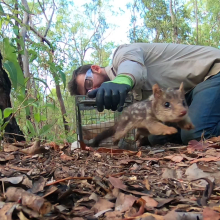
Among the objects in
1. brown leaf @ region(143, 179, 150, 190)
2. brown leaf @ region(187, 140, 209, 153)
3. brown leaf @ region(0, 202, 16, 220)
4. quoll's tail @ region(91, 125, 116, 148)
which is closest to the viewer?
brown leaf @ region(0, 202, 16, 220)

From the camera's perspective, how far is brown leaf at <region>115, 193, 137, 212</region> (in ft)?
4.11

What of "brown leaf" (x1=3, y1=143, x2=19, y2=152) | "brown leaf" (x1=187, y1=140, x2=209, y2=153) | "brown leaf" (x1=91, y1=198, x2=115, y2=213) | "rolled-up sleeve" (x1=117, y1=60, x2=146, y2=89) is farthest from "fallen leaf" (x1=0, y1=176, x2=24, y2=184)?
"rolled-up sleeve" (x1=117, y1=60, x2=146, y2=89)

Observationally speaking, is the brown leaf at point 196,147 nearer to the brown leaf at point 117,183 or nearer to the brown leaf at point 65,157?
the brown leaf at point 65,157

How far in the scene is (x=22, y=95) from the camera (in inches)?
101

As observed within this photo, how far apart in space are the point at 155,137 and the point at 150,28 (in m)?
14.9

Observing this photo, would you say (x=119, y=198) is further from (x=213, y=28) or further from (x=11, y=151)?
(x=213, y=28)

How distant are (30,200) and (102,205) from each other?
0.31m

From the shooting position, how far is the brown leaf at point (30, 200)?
1.16m

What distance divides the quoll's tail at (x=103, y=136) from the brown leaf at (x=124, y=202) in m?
2.26

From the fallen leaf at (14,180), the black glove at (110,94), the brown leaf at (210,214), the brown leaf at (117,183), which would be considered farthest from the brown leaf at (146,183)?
the black glove at (110,94)

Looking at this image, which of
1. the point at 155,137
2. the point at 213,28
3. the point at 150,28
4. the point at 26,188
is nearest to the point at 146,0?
the point at 150,28

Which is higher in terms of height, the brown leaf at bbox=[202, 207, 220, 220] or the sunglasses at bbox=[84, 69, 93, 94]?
the sunglasses at bbox=[84, 69, 93, 94]

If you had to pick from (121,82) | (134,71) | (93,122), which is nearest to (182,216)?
(121,82)

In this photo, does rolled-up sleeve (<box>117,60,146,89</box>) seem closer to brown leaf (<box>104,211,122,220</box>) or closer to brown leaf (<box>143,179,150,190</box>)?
brown leaf (<box>143,179,150,190</box>)
